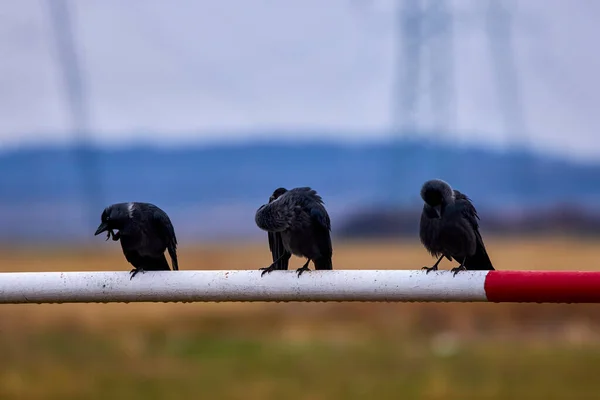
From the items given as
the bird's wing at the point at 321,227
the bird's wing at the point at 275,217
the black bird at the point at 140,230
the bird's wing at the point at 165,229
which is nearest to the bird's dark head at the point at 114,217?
the black bird at the point at 140,230

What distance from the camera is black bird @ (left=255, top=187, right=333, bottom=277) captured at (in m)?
4.33

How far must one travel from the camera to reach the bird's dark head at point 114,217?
Answer: 14.0ft

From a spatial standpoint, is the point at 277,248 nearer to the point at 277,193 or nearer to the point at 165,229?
the point at 277,193

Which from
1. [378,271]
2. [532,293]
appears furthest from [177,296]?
[532,293]

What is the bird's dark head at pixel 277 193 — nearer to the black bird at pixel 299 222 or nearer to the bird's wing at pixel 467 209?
the black bird at pixel 299 222

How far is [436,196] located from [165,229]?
1.36 m

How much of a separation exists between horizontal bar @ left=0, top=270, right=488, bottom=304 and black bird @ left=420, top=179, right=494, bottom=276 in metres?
0.79

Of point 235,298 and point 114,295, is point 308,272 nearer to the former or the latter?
point 235,298

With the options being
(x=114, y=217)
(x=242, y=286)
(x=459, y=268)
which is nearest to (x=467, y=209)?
(x=459, y=268)

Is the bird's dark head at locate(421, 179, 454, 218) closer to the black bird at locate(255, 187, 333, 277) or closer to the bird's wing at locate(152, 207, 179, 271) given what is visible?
the black bird at locate(255, 187, 333, 277)

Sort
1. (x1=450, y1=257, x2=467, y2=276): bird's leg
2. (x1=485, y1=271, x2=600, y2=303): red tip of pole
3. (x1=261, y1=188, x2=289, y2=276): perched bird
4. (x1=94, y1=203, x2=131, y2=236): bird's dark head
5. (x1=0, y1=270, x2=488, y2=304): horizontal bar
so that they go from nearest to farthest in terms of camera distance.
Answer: (x1=485, y1=271, x2=600, y2=303): red tip of pole → (x1=0, y1=270, x2=488, y2=304): horizontal bar → (x1=450, y1=257, x2=467, y2=276): bird's leg → (x1=94, y1=203, x2=131, y2=236): bird's dark head → (x1=261, y1=188, x2=289, y2=276): perched bird

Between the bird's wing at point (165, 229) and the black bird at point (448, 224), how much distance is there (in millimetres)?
1239

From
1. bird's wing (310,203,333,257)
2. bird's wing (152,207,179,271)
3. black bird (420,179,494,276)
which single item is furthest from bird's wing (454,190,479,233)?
bird's wing (152,207,179,271)

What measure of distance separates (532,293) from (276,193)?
185 centimetres
